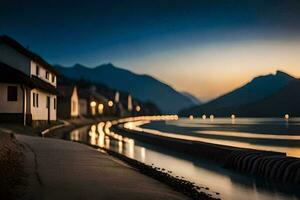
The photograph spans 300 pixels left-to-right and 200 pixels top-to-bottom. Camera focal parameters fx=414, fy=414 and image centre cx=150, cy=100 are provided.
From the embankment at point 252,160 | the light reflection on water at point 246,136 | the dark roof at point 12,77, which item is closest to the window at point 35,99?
the dark roof at point 12,77

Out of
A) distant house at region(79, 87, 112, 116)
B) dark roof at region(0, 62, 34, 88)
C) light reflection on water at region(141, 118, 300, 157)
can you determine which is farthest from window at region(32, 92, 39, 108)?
distant house at region(79, 87, 112, 116)

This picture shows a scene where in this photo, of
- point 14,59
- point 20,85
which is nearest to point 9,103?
point 20,85

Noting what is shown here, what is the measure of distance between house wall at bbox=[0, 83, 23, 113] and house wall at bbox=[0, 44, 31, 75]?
3.26 m

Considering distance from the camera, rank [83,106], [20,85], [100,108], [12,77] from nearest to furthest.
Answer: [12,77], [20,85], [83,106], [100,108]

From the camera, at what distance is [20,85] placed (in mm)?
38719

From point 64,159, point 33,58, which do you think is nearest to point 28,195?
point 64,159

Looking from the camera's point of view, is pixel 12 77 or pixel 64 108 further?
pixel 64 108

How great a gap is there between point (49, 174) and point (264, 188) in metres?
9.53

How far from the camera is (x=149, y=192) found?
41.7ft

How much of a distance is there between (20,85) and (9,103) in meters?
2.03

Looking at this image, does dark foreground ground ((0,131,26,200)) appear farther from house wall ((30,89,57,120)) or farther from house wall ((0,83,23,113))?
house wall ((30,89,57,120))

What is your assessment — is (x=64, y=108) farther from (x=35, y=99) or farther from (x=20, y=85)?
(x=20, y=85)

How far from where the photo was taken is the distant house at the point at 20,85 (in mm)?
38281

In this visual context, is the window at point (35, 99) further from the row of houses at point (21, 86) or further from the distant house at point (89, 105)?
the distant house at point (89, 105)
